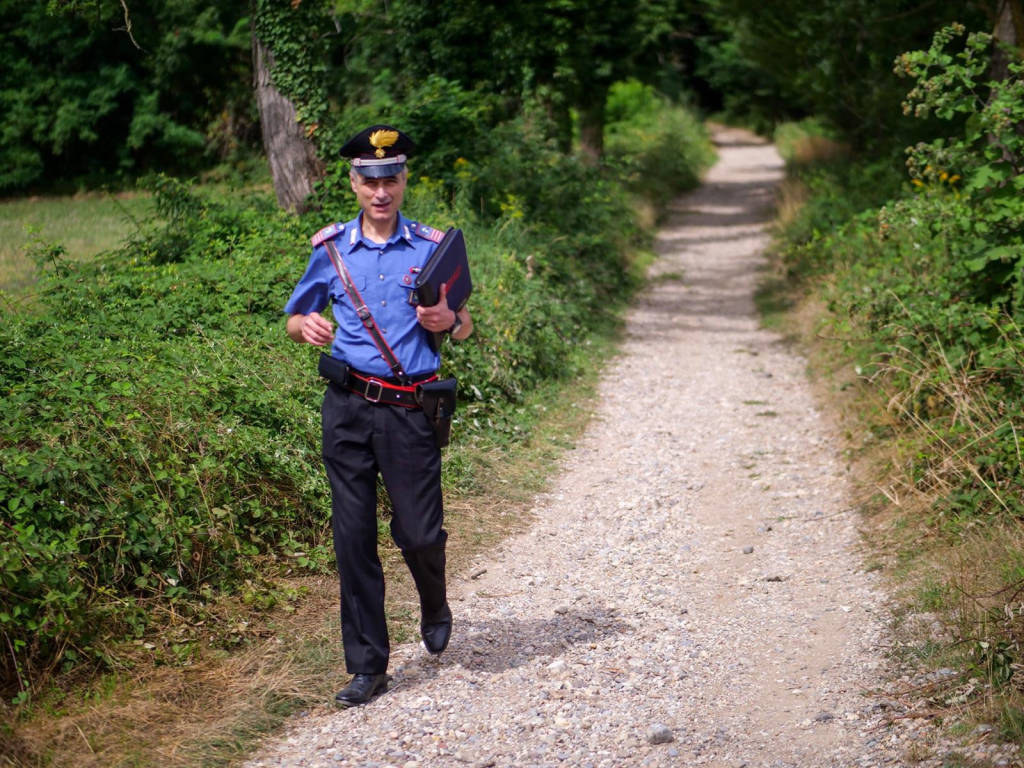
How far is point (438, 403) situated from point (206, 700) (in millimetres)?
1517

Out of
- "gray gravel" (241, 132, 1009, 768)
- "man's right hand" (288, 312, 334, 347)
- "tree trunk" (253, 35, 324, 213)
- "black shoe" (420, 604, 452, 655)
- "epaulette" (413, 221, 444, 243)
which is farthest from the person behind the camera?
"tree trunk" (253, 35, 324, 213)

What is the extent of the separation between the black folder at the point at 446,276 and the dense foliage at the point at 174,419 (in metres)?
1.67

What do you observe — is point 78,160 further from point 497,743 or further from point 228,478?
point 497,743

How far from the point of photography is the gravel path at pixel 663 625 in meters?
4.08

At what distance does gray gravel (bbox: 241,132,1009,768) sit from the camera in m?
4.06

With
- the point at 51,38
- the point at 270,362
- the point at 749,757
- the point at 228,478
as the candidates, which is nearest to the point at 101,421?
the point at 228,478

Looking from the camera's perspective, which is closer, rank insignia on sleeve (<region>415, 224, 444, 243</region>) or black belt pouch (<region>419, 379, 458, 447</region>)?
black belt pouch (<region>419, 379, 458, 447</region>)

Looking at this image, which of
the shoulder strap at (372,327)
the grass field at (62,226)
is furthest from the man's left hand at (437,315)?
the grass field at (62,226)

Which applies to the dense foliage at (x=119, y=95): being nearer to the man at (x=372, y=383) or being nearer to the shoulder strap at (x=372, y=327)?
the man at (x=372, y=383)

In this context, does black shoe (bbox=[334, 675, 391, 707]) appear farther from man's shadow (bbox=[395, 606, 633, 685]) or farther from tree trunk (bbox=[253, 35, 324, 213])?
tree trunk (bbox=[253, 35, 324, 213])

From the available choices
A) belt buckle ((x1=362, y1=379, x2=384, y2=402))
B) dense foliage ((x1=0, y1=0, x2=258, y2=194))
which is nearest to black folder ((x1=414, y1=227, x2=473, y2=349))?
belt buckle ((x1=362, y1=379, x2=384, y2=402))

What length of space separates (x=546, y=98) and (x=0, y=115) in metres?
12.9

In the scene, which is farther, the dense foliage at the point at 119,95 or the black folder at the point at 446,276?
the dense foliage at the point at 119,95

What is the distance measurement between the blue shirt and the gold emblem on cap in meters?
0.32
